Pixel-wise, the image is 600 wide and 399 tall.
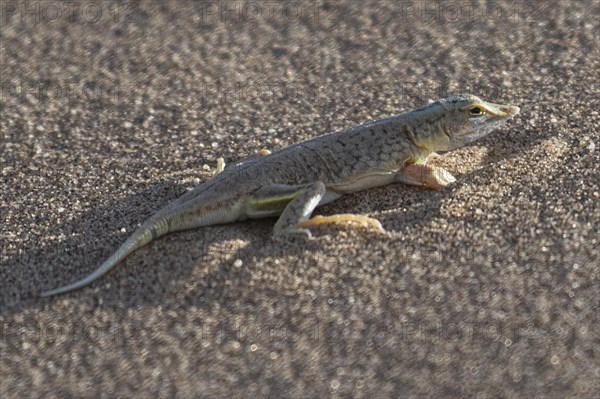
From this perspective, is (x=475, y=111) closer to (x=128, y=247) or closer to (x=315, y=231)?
(x=315, y=231)

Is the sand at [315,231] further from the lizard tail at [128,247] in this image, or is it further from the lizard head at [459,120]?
the lizard head at [459,120]

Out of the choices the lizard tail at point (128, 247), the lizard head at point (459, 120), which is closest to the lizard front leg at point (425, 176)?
the lizard head at point (459, 120)

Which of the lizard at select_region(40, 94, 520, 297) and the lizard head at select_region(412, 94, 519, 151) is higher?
the lizard head at select_region(412, 94, 519, 151)

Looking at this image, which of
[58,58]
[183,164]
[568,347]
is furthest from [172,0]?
[568,347]

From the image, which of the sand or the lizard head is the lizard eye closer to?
the lizard head

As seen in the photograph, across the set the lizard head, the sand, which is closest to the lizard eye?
the lizard head

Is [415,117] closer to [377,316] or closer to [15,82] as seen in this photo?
[377,316]

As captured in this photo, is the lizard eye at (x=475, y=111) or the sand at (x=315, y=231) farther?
the lizard eye at (x=475, y=111)

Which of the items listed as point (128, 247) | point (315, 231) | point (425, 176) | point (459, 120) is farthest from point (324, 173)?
point (128, 247)
